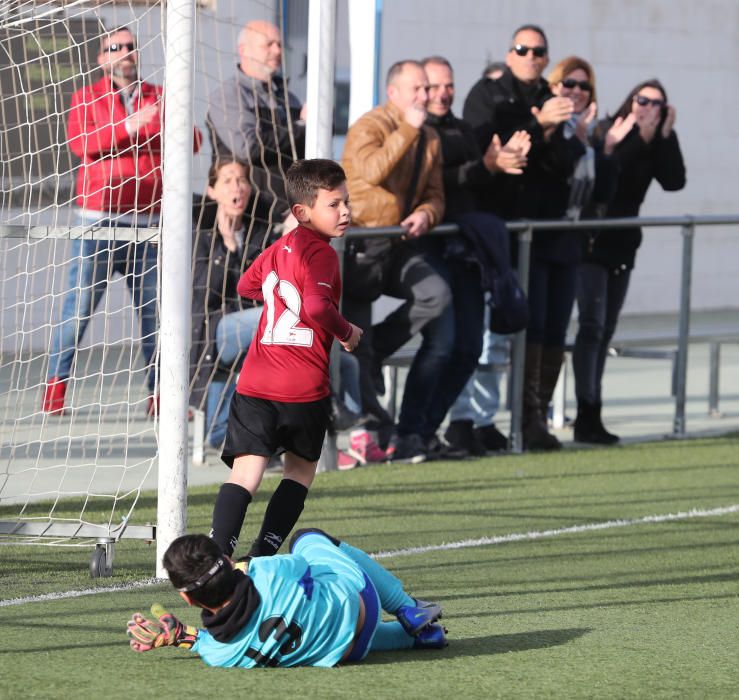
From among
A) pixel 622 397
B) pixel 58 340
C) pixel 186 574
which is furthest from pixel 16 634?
pixel 622 397

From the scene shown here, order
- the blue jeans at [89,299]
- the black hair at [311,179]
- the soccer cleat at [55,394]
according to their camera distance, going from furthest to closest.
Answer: the soccer cleat at [55,394], the blue jeans at [89,299], the black hair at [311,179]

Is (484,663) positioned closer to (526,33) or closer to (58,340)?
(58,340)

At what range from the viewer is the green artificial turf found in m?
4.32

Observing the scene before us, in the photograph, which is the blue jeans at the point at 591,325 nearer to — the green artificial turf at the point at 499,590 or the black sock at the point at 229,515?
the green artificial turf at the point at 499,590

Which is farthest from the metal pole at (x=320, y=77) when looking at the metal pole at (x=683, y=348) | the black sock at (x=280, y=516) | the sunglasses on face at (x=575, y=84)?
the metal pole at (x=683, y=348)

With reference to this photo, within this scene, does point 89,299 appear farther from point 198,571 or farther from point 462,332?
point 198,571

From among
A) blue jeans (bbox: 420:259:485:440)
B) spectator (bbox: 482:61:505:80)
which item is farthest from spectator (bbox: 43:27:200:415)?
spectator (bbox: 482:61:505:80)

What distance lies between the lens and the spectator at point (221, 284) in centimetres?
898

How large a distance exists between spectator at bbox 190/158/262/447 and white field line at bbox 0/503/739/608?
233 cm

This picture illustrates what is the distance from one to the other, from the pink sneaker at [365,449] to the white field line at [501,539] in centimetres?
203

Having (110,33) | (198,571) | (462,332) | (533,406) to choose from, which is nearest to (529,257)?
(462,332)

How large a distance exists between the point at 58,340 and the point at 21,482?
108 centimetres

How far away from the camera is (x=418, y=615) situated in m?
4.69

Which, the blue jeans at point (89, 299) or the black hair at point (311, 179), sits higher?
the black hair at point (311, 179)
